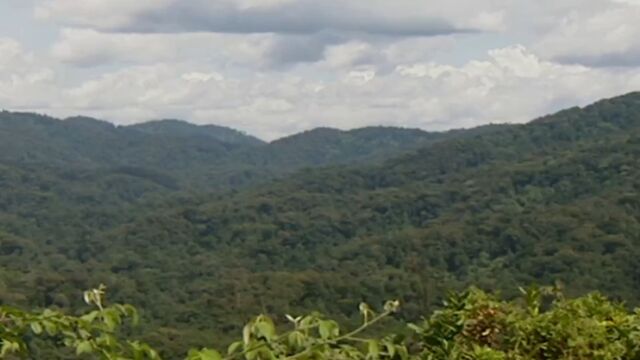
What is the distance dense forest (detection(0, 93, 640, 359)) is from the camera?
71625 mm

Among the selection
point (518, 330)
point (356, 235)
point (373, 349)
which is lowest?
point (356, 235)

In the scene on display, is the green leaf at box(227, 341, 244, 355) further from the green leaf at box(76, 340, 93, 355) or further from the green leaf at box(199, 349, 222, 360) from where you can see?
the green leaf at box(76, 340, 93, 355)

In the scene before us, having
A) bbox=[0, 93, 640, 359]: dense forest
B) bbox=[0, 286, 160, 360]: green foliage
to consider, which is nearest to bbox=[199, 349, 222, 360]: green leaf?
bbox=[0, 286, 160, 360]: green foliage

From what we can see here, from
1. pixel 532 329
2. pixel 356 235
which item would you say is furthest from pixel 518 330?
pixel 356 235

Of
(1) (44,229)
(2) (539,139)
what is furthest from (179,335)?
(2) (539,139)

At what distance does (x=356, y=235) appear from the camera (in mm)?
112688

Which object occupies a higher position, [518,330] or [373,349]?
[373,349]

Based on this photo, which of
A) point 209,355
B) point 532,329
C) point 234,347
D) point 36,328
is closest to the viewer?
point 209,355

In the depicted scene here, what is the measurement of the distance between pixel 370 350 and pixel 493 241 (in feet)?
282

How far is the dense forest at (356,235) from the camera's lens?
71.6 meters

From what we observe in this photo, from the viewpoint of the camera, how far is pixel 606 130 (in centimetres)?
14888

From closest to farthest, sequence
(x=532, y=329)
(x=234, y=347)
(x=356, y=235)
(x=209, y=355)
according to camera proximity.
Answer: (x=209, y=355) → (x=234, y=347) → (x=532, y=329) → (x=356, y=235)

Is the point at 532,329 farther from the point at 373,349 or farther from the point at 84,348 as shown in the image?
the point at 84,348

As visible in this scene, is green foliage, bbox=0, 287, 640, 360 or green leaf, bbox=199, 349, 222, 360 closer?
green leaf, bbox=199, 349, 222, 360
